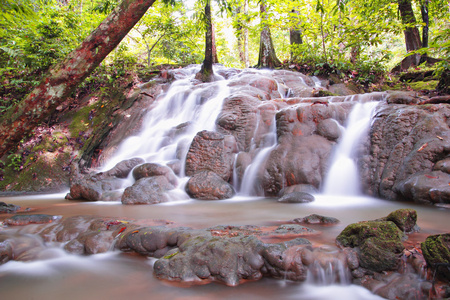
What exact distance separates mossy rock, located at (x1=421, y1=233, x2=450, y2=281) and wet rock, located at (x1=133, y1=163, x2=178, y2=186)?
193 inches

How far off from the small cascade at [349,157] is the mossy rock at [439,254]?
11.6 feet

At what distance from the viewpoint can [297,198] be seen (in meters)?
5.12

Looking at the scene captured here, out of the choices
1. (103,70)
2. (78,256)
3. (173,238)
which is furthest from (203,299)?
(103,70)

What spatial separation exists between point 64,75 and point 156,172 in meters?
3.52

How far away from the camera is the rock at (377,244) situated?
2.12 m

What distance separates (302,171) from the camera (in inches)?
227

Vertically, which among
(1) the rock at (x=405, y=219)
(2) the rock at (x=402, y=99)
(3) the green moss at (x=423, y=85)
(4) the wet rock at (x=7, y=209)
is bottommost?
(4) the wet rock at (x=7, y=209)

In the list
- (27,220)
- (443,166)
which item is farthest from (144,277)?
(443,166)

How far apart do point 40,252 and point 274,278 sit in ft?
7.73

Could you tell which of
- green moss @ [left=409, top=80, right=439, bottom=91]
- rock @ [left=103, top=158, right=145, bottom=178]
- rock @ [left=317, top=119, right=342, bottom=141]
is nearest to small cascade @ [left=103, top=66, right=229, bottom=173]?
rock @ [left=103, top=158, right=145, bottom=178]

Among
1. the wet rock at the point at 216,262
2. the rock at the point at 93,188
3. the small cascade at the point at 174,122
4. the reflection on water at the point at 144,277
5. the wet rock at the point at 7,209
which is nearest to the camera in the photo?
the reflection on water at the point at 144,277

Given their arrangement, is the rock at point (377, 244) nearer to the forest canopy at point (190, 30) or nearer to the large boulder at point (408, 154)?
the large boulder at point (408, 154)

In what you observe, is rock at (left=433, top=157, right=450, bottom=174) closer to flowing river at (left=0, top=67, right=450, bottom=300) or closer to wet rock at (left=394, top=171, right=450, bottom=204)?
wet rock at (left=394, top=171, right=450, bottom=204)

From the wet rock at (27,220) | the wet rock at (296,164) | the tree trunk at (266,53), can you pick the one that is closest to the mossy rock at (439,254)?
the wet rock at (296,164)
